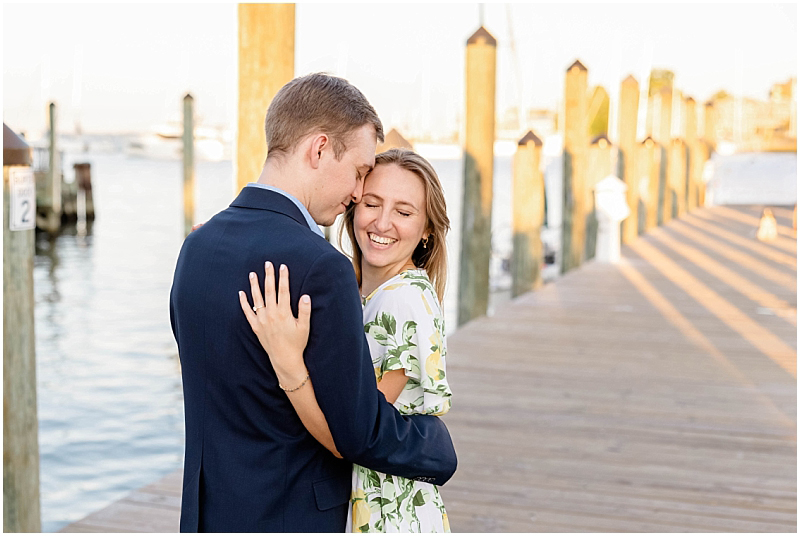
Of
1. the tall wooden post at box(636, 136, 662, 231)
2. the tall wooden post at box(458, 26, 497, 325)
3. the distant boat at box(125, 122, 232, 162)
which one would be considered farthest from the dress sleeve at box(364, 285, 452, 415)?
the distant boat at box(125, 122, 232, 162)

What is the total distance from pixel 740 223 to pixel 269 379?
1774 cm

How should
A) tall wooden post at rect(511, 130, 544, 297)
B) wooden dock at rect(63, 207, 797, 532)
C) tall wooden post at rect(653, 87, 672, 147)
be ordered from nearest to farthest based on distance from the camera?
A: wooden dock at rect(63, 207, 797, 532) < tall wooden post at rect(511, 130, 544, 297) < tall wooden post at rect(653, 87, 672, 147)

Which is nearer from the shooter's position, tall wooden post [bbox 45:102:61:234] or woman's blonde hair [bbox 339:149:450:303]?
woman's blonde hair [bbox 339:149:450:303]

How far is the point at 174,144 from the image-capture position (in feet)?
235

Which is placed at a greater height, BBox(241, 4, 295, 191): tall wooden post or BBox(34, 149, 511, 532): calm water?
BBox(241, 4, 295, 191): tall wooden post

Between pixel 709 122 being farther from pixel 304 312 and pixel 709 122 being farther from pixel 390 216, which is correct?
pixel 304 312

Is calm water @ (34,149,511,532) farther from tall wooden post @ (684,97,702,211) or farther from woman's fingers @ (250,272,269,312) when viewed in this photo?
woman's fingers @ (250,272,269,312)

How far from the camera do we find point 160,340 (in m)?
13.0

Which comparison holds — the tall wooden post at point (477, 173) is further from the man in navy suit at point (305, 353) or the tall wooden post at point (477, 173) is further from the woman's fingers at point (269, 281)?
the woman's fingers at point (269, 281)

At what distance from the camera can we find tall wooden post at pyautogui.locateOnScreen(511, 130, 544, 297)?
9195 mm

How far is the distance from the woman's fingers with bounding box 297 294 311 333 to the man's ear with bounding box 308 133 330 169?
26 cm

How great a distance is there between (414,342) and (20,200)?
81.3 inches

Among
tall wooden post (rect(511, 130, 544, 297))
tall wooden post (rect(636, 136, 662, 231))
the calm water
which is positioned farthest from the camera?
tall wooden post (rect(636, 136, 662, 231))

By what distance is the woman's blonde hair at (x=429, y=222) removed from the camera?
6.14ft
